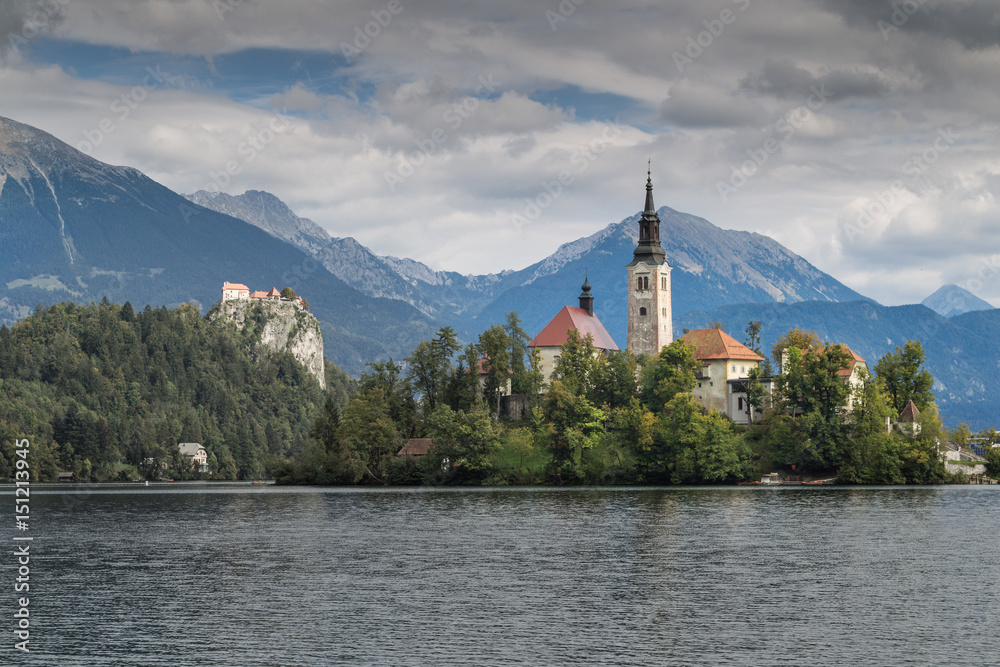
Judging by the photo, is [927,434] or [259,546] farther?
[927,434]

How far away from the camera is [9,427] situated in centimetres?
18862

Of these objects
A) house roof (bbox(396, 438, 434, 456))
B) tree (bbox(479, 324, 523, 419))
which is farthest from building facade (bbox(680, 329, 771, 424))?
house roof (bbox(396, 438, 434, 456))

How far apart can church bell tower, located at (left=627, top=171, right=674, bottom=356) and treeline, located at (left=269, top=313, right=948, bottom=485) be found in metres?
9.13

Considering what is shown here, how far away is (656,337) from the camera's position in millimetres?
153500

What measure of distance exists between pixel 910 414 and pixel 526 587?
89370mm

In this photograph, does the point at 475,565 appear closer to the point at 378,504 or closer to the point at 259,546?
the point at 259,546

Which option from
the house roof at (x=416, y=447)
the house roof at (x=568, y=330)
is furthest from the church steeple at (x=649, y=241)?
the house roof at (x=416, y=447)

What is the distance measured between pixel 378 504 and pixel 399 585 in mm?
55833

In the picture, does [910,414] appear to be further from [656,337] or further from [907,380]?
[656,337]

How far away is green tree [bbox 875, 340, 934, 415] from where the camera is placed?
13400 centimetres

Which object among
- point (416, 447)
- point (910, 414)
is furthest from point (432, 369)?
point (910, 414)

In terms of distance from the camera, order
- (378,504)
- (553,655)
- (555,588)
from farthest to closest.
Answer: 1. (378,504)
2. (555,588)
3. (553,655)

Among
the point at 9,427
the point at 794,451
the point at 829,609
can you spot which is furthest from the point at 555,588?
the point at 9,427

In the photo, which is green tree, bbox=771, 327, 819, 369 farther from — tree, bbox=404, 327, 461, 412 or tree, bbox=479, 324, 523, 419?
tree, bbox=404, 327, 461, 412
